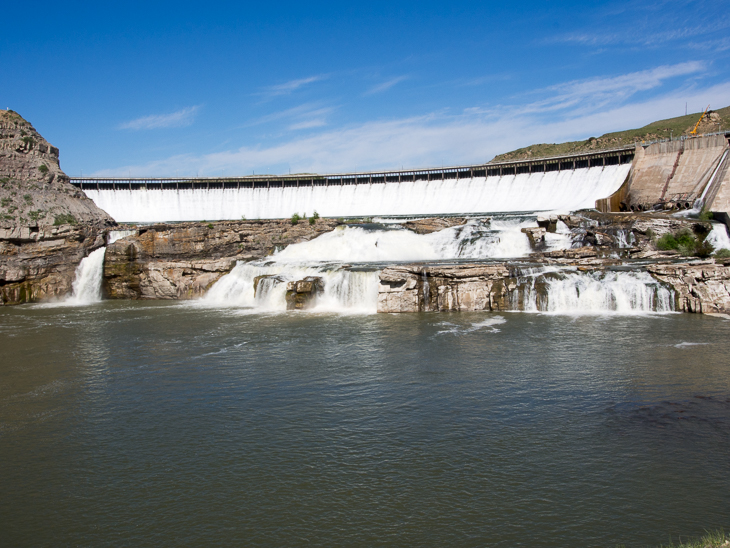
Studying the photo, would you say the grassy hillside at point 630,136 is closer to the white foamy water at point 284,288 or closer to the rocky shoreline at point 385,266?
the rocky shoreline at point 385,266

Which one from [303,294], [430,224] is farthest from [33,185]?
[430,224]

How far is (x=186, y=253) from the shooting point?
3900 cm

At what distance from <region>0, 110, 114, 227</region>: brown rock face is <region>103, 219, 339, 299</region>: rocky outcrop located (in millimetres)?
7082

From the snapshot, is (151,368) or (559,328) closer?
(151,368)

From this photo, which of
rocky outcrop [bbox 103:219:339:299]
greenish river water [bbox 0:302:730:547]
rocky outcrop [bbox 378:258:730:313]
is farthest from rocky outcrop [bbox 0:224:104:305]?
rocky outcrop [bbox 378:258:730:313]

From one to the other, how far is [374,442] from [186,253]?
31.8 m

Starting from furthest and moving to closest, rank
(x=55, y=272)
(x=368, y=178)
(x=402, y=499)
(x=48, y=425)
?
1. (x=368, y=178)
2. (x=55, y=272)
3. (x=48, y=425)
4. (x=402, y=499)

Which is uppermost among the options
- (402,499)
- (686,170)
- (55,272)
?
(686,170)

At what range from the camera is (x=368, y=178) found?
6041 centimetres

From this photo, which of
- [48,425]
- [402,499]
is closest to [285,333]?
[48,425]

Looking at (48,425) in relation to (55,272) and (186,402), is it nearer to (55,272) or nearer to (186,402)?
(186,402)

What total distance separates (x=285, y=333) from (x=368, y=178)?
1623 inches

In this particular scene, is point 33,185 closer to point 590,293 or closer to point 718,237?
point 590,293

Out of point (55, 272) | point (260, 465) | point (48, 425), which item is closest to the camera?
point (260, 465)
